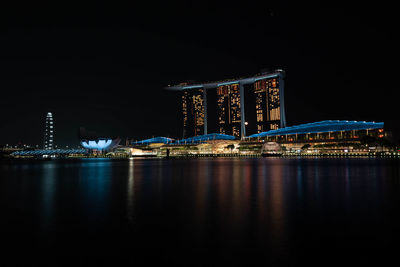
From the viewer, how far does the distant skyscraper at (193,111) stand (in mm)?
161000

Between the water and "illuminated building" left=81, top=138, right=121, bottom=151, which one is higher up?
"illuminated building" left=81, top=138, right=121, bottom=151

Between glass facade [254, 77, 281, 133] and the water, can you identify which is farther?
glass facade [254, 77, 281, 133]

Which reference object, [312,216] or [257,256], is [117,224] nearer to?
[257,256]

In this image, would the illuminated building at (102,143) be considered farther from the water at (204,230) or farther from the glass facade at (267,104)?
the water at (204,230)

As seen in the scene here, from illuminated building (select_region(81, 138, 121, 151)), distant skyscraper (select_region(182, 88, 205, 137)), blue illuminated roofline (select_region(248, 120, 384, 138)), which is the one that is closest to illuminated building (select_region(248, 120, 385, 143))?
blue illuminated roofline (select_region(248, 120, 384, 138))

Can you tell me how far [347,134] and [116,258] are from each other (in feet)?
306

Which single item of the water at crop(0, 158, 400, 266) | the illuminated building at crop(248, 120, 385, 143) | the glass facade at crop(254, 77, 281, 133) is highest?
the glass facade at crop(254, 77, 281, 133)

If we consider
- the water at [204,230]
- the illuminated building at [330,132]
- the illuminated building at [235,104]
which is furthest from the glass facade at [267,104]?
the water at [204,230]

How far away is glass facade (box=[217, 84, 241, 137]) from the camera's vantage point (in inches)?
5822

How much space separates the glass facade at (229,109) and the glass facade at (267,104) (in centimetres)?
1270

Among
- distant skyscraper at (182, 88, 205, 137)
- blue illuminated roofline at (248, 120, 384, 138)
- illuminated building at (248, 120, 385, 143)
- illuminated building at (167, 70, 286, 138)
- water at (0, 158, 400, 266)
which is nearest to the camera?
water at (0, 158, 400, 266)

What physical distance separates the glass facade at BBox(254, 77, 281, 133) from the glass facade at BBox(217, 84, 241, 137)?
12.7 metres

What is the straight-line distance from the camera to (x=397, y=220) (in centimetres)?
902

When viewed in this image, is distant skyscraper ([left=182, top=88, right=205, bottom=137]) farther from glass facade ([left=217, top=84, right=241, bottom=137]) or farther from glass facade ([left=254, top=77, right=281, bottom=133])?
glass facade ([left=254, top=77, right=281, bottom=133])
